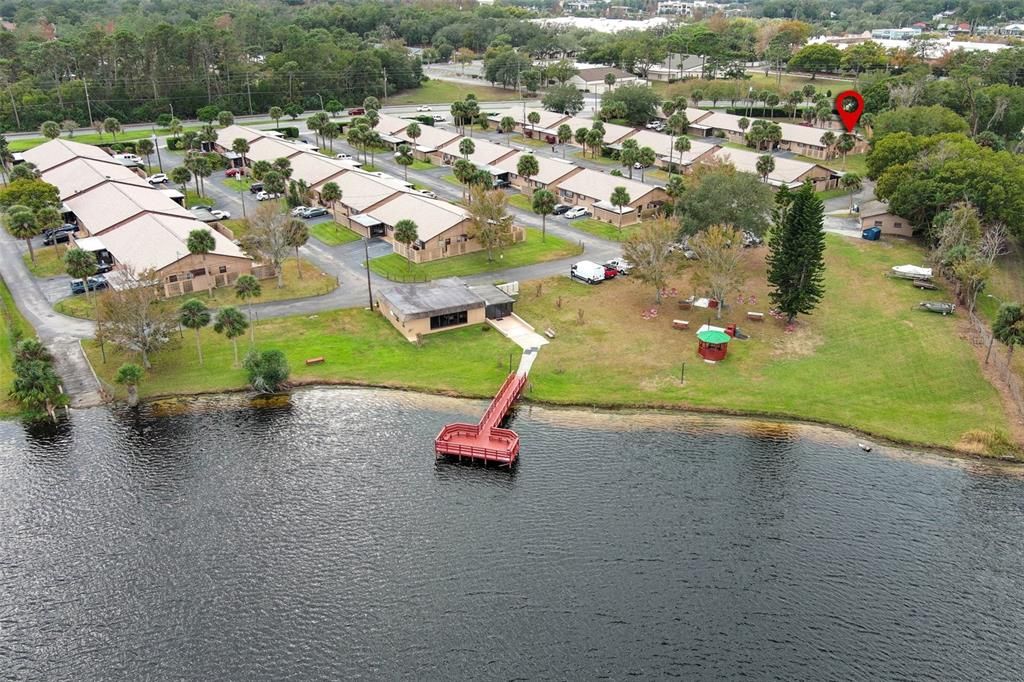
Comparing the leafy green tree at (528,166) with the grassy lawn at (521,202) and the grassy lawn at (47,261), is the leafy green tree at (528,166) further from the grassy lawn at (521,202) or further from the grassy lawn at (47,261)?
the grassy lawn at (47,261)

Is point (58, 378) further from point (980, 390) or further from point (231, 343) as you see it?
point (980, 390)

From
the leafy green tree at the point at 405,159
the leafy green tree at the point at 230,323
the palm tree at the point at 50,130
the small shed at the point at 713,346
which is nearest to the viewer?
the leafy green tree at the point at 230,323

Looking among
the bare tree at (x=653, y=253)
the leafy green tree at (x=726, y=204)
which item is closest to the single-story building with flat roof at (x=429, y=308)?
the bare tree at (x=653, y=253)

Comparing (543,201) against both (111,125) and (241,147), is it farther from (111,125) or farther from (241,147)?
(111,125)

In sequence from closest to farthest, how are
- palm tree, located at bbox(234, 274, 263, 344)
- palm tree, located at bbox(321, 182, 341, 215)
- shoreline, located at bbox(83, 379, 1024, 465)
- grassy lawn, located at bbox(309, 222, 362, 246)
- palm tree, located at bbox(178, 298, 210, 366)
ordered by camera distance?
shoreline, located at bbox(83, 379, 1024, 465)
palm tree, located at bbox(178, 298, 210, 366)
palm tree, located at bbox(234, 274, 263, 344)
grassy lawn, located at bbox(309, 222, 362, 246)
palm tree, located at bbox(321, 182, 341, 215)

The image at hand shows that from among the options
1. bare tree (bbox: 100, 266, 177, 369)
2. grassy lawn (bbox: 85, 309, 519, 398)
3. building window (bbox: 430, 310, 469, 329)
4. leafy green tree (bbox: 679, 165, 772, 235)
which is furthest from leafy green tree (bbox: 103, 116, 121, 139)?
leafy green tree (bbox: 679, 165, 772, 235)

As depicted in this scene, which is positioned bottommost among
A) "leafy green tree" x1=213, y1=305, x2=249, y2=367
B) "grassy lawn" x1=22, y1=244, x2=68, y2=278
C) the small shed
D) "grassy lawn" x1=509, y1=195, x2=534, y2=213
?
the small shed

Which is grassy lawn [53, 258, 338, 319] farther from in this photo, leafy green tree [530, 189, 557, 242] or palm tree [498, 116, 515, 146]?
palm tree [498, 116, 515, 146]
